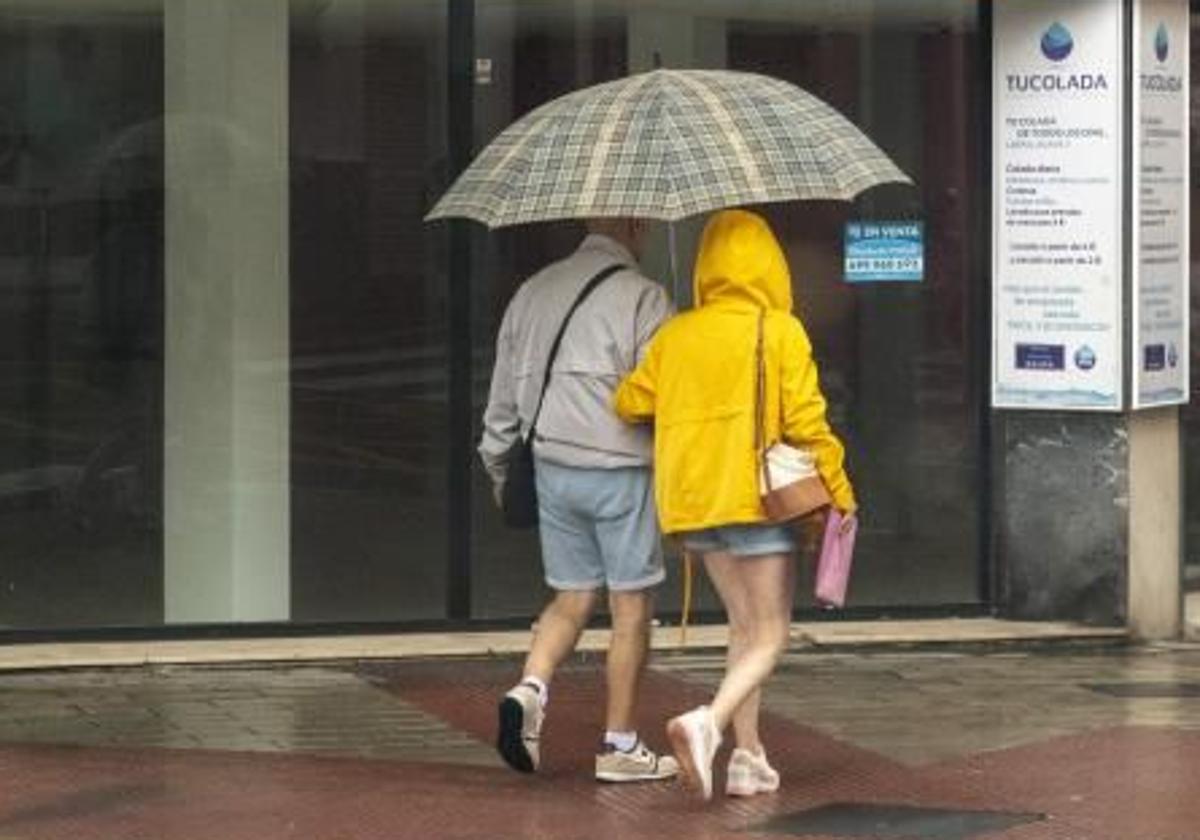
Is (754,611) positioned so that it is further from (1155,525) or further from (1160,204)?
(1160,204)

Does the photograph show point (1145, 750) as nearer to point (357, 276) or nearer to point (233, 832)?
point (233, 832)

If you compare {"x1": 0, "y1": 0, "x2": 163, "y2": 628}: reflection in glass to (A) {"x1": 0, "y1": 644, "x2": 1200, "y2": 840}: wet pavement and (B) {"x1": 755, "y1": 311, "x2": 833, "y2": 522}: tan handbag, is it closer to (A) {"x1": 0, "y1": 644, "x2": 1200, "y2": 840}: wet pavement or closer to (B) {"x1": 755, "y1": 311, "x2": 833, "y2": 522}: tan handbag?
(A) {"x1": 0, "y1": 644, "x2": 1200, "y2": 840}: wet pavement

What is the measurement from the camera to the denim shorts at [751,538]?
8227 millimetres

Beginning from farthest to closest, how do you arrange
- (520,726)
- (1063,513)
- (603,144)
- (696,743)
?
(1063,513) < (520,726) < (603,144) < (696,743)

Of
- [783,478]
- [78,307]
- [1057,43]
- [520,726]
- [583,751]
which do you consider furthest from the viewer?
[1057,43]

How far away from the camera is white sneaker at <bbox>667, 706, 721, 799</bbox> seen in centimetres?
795

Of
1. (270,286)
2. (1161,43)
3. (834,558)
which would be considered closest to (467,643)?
(270,286)

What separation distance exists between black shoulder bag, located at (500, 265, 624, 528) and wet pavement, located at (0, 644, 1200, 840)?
86 centimetres

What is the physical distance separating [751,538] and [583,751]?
135 centimetres

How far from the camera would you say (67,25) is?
1106cm

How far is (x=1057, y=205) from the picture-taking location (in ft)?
38.5

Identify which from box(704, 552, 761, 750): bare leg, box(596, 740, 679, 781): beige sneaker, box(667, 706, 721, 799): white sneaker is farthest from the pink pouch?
box(596, 740, 679, 781): beige sneaker

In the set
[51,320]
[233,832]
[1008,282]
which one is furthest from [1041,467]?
[233,832]

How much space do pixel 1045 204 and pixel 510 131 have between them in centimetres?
375
